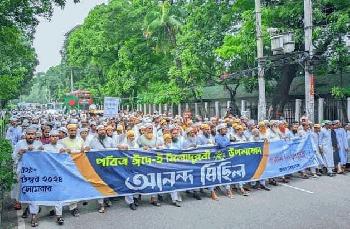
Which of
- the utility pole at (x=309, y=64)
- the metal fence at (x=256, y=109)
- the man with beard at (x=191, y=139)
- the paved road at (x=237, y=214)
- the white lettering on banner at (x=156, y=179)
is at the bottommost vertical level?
the paved road at (x=237, y=214)

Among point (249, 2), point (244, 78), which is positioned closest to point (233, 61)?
point (244, 78)

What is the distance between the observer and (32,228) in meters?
8.77

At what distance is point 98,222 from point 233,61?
62.7ft

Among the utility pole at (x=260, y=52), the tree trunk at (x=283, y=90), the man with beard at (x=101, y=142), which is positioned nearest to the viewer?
the man with beard at (x=101, y=142)

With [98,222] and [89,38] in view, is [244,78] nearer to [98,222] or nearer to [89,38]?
[98,222]

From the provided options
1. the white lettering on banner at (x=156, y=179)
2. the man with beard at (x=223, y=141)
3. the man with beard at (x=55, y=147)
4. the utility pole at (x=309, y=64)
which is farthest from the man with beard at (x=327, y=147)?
the man with beard at (x=55, y=147)

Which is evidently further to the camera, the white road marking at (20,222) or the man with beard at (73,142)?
the man with beard at (73,142)

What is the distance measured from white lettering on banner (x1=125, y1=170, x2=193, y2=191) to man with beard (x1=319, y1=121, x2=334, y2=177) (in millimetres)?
5240

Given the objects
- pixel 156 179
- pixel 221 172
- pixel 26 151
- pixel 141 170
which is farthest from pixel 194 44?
pixel 26 151

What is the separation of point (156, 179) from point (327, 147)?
6.25 meters

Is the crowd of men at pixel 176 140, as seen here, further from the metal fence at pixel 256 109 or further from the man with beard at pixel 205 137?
the metal fence at pixel 256 109

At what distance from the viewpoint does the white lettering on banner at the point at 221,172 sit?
37.2ft

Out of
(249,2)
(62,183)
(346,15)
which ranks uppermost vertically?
(249,2)

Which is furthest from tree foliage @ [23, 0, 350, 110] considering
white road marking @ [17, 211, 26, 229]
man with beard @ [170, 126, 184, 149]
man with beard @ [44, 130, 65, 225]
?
white road marking @ [17, 211, 26, 229]
